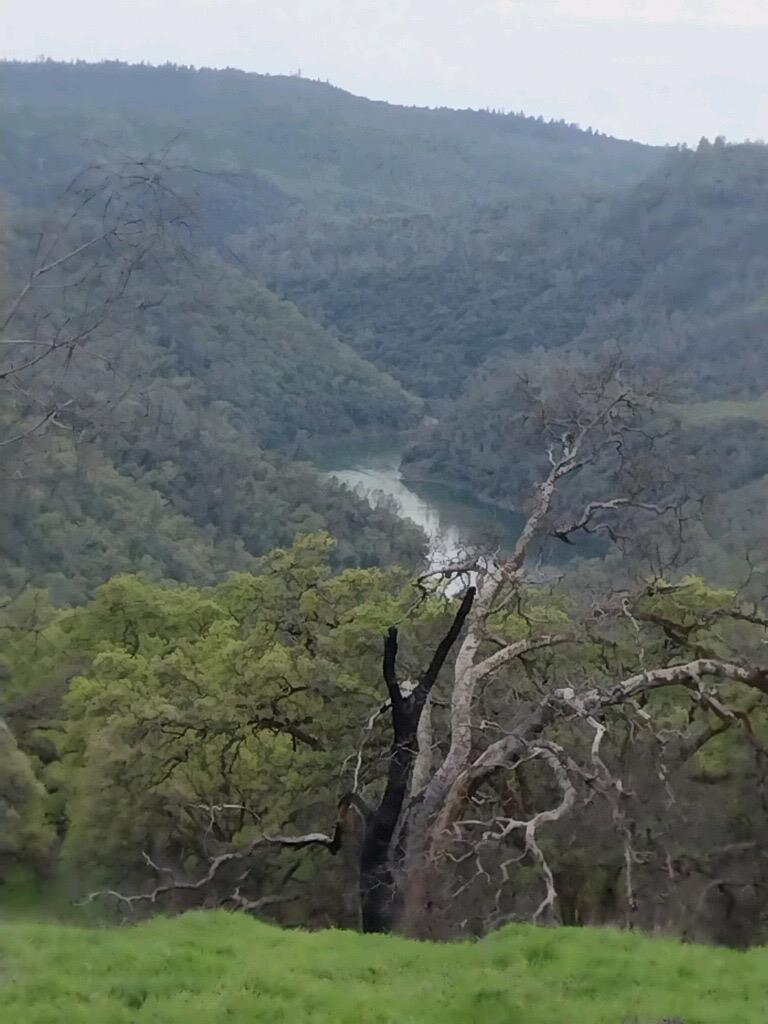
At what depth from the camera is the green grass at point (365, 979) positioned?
16.6ft

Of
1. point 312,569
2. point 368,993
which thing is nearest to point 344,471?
point 312,569

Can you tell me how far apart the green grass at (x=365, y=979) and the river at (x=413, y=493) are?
112 feet

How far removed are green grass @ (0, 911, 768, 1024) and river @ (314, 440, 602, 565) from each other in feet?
112

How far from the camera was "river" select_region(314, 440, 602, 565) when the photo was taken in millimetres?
57062

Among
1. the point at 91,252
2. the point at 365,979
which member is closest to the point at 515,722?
the point at 365,979

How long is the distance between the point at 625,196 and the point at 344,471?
91.3m

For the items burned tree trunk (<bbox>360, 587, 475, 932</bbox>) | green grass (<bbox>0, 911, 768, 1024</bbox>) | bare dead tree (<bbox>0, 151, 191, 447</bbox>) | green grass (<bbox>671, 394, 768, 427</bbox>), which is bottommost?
green grass (<bbox>0, 911, 768, 1024</bbox>)

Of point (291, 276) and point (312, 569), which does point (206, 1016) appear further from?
point (291, 276)

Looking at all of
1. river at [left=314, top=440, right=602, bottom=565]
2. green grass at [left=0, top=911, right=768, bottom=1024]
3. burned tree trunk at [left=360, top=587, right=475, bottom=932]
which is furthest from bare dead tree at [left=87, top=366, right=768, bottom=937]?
river at [left=314, top=440, right=602, bottom=565]

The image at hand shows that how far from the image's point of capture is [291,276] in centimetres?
15588

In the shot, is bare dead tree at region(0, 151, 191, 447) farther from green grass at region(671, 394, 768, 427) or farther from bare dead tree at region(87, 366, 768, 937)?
green grass at region(671, 394, 768, 427)

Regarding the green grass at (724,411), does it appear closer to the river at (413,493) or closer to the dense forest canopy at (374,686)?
the river at (413,493)

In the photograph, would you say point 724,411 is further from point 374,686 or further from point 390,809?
point 390,809

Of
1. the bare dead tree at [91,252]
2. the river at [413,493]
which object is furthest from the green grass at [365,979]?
the river at [413,493]
